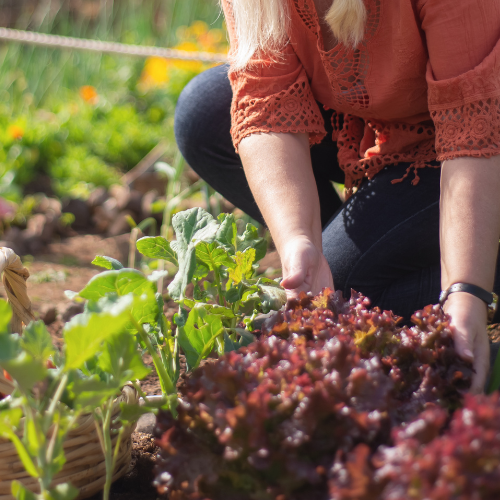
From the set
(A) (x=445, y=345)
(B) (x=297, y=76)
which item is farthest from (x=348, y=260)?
(A) (x=445, y=345)

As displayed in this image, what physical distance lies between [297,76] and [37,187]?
2593 mm

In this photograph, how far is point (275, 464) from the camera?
2.31 feet

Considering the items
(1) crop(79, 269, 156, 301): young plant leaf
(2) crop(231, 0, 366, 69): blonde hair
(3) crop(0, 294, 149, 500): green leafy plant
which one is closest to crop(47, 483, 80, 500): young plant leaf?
(3) crop(0, 294, 149, 500): green leafy plant

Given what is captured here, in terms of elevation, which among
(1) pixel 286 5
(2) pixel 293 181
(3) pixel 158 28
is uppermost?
(3) pixel 158 28

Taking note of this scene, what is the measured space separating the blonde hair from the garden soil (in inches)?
33.6

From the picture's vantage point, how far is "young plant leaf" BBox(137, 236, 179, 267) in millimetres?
1156

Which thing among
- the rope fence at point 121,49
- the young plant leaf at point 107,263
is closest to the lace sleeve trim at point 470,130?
the young plant leaf at point 107,263

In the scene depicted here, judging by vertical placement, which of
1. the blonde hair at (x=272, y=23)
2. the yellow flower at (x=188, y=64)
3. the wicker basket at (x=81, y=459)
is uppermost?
the yellow flower at (x=188, y=64)

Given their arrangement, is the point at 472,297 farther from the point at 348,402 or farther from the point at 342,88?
the point at 342,88

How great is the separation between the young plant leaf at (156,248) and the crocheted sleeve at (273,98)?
42 centimetres

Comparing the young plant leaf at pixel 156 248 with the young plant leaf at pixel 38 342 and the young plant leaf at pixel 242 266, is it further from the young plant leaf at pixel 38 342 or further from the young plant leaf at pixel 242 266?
the young plant leaf at pixel 38 342

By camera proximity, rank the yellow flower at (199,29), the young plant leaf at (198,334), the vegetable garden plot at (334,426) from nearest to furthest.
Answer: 1. the vegetable garden plot at (334,426)
2. the young plant leaf at (198,334)
3. the yellow flower at (199,29)

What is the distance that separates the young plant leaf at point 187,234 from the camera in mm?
1053

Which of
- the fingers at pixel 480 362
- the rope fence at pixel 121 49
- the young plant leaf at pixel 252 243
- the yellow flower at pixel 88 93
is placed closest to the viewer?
the fingers at pixel 480 362
